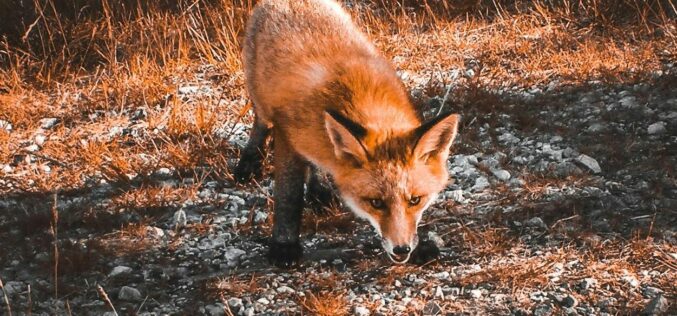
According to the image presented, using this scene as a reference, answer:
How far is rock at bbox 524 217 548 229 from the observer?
4.16 meters

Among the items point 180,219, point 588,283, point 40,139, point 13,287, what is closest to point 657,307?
point 588,283

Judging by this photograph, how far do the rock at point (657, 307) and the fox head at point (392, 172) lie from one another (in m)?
1.14

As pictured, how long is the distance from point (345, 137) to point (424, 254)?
3.16 feet

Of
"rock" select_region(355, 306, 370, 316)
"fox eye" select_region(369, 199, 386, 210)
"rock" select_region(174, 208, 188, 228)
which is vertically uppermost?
"fox eye" select_region(369, 199, 386, 210)

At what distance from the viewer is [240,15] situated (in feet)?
21.9

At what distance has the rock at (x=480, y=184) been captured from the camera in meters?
4.62

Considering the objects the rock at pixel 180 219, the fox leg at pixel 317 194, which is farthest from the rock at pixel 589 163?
the rock at pixel 180 219

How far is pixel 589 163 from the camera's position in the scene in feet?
15.5

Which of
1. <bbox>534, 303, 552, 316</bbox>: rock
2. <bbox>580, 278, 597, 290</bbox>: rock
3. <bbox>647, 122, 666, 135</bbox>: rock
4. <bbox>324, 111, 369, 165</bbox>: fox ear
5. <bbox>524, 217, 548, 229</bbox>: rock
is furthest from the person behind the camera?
<bbox>647, 122, 666, 135</bbox>: rock

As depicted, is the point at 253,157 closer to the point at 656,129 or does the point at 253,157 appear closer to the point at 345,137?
the point at 345,137

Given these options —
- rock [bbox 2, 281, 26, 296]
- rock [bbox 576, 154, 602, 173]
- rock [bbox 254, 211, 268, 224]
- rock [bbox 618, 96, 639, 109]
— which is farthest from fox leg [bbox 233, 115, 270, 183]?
rock [bbox 618, 96, 639, 109]

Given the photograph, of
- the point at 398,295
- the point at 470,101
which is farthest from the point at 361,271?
the point at 470,101

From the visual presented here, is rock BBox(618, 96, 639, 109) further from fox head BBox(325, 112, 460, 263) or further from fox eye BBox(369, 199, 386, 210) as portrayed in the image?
fox eye BBox(369, 199, 386, 210)

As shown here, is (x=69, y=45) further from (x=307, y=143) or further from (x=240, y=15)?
(x=307, y=143)
